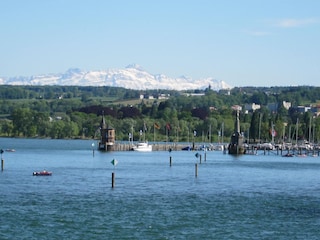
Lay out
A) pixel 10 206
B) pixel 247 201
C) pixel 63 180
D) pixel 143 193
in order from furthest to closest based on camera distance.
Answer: pixel 63 180 < pixel 143 193 < pixel 247 201 < pixel 10 206

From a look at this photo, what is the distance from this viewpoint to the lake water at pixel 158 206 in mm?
58562

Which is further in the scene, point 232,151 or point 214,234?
point 232,151

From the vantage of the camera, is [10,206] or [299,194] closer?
[10,206]

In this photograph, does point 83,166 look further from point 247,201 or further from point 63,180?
point 247,201

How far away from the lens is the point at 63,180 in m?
98.8

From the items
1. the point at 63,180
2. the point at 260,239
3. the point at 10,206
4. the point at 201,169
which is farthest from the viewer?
the point at 201,169

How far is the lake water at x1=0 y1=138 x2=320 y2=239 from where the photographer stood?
→ 192ft

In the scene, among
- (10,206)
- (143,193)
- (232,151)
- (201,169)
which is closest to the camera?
(10,206)

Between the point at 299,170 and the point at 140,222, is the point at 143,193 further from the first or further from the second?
the point at 299,170

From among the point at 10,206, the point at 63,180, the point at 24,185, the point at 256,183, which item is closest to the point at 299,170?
the point at 256,183

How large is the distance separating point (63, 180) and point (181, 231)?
41.7 m

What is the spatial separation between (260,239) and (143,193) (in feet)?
93.1

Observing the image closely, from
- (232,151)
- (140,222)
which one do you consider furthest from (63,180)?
(232,151)

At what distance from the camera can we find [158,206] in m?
72.2
